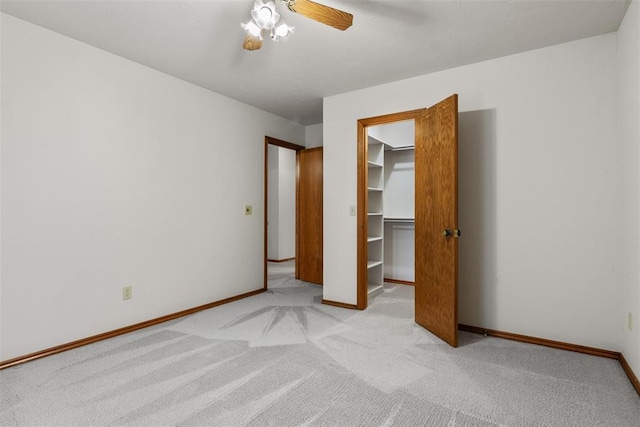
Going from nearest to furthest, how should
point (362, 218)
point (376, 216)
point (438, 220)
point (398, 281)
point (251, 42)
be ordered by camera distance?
point (251, 42)
point (438, 220)
point (362, 218)
point (376, 216)
point (398, 281)

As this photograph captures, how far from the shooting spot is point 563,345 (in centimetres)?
260

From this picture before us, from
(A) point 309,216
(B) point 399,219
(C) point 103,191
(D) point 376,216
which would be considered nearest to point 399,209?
(B) point 399,219

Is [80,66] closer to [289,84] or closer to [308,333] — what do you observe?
[289,84]

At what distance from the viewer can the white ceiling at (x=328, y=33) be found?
214cm

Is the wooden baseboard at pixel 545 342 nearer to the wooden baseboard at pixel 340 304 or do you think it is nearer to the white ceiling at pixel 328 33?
the wooden baseboard at pixel 340 304

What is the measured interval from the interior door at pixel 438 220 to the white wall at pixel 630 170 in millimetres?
1031

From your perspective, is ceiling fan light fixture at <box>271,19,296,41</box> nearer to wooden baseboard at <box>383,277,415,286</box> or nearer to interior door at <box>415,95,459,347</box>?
interior door at <box>415,95,459,347</box>

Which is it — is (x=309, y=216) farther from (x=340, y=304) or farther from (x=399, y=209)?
(x=340, y=304)

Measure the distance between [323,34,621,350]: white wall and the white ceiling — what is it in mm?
222

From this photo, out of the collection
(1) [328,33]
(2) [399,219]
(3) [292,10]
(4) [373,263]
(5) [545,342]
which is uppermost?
(1) [328,33]

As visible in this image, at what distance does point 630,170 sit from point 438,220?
1253mm

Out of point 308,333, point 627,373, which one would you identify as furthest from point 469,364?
point 308,333

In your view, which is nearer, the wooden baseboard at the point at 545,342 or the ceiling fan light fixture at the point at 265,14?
the ceiling fan light fixture at the point at 265,14

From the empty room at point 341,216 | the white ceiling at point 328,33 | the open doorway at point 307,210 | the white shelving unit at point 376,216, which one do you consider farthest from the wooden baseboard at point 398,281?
the white ceiling at point 328,33
